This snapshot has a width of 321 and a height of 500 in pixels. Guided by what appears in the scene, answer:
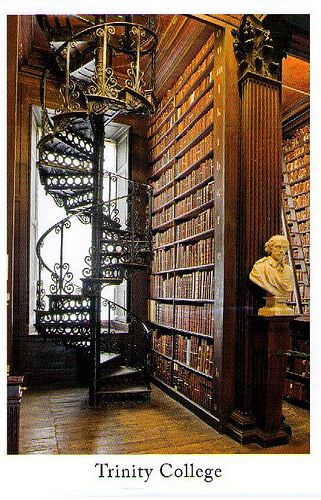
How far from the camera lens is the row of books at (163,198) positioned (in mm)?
4910

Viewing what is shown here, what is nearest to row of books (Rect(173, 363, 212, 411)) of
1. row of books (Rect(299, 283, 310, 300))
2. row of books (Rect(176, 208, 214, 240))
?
row of books (Rect(176, 208, 214, 240))

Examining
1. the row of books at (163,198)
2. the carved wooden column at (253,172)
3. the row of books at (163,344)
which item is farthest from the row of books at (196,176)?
the row of books at (163,344)

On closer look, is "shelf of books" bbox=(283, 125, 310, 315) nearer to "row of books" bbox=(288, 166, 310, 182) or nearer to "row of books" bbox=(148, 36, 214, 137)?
"row of books" bbox=(288, 166, 310, 182)

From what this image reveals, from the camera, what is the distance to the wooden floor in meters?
2.91

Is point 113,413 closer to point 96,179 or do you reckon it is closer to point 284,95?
point 96,179

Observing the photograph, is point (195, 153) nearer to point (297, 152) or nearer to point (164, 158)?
A: point (164, 158)

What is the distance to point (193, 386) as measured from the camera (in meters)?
3.91

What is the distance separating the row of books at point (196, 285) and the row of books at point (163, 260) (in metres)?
0.28

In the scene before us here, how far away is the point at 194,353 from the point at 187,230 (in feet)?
4.07
